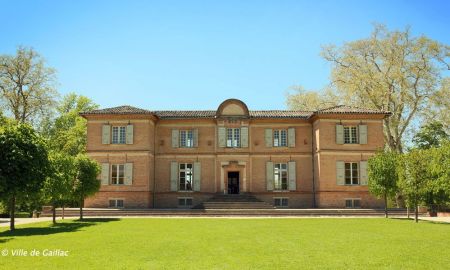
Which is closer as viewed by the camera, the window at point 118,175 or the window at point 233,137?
the window at point 118,175

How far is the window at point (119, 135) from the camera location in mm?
33781

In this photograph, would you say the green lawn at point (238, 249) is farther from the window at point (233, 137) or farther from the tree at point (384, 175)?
the window at point (233, 137)

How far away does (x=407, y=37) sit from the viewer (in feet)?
126

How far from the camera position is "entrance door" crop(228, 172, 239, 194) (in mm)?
35062

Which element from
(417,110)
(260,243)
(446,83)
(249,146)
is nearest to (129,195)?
(249,146)

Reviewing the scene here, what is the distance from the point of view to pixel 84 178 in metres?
25.9

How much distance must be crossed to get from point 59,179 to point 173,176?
525 inches

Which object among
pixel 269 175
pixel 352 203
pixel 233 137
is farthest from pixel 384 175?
pixel 233 137

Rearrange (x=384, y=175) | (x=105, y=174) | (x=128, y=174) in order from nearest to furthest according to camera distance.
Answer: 1. (x=384, y=175)
2. (x=128, y=174)
3. (x=105, y=174)

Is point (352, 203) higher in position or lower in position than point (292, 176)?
lower

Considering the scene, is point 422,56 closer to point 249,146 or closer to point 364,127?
point 364,127

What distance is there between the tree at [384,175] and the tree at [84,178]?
1727 cm

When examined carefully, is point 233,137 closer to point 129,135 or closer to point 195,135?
point 195,135

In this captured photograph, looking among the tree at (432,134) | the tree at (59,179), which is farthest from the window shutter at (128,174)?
the tree at (432,134)
